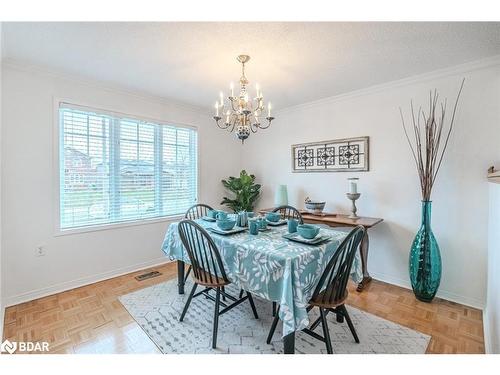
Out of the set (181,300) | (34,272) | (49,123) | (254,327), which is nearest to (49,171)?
(49,123)

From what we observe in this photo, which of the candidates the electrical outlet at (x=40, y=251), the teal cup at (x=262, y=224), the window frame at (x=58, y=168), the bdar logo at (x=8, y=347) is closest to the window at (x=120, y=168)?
the window frame at (x=58, y=168)

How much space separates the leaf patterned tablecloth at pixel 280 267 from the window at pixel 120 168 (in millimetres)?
1864

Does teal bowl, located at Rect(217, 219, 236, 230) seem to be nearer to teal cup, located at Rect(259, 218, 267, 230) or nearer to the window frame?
teal cup, located at Rect(259, 218, 267, 230)

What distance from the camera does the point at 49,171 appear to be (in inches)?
103

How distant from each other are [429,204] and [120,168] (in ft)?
11.7

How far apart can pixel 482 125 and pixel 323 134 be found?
5.42 feet

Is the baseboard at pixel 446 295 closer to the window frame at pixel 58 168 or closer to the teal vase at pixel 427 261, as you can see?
the teal vase at pixel 427 261

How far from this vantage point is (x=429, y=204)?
8.00 ft

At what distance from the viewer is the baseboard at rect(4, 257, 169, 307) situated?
2457 mm

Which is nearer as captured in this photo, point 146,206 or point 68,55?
point 68,55

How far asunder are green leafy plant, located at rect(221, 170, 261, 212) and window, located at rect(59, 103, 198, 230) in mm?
608

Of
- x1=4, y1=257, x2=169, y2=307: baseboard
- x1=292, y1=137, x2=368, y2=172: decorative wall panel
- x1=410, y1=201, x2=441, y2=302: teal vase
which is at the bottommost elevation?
x1=4, y1=257, x2=169, y2=307: baseboard

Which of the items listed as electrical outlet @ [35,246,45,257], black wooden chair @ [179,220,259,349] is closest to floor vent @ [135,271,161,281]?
electrical outlet @ [35,246,45,257]
